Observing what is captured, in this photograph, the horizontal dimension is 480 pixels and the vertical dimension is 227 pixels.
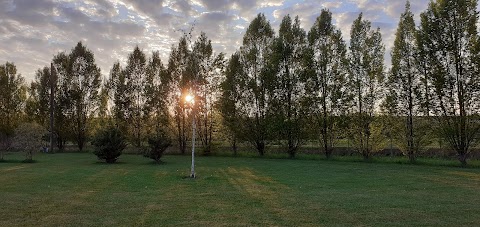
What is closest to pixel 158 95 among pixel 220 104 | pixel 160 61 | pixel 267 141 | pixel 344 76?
pixel 160 61

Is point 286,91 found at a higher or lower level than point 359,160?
higher

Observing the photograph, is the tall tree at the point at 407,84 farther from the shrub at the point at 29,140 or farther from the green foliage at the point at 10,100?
the green foliage at the point at 10,100

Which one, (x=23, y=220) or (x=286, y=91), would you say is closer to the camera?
(x=23, y=220)

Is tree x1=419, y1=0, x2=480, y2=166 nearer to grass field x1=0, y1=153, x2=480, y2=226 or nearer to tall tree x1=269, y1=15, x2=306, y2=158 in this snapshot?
grass field x1=0, y1=153, x2=480, y2=226

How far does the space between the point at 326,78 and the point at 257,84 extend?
18.4 ft

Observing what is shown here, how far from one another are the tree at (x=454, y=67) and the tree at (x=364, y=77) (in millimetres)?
3469

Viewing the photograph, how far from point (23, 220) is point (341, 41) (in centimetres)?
2269

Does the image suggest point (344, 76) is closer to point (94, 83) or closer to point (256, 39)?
point (256, 39)

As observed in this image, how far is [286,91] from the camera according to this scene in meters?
27.1

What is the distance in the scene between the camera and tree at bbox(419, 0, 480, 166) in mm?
18984

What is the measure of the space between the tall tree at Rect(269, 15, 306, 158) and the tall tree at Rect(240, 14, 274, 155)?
3.22ft

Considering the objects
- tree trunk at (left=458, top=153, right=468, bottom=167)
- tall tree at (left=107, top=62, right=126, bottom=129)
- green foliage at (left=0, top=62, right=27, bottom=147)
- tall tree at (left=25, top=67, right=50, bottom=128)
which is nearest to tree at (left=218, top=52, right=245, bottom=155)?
tall tree at (left=107, top=62, right=126, bottom=129)

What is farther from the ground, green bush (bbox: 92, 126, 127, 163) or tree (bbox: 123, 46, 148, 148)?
tree (bbox: 123, 46, 148, 148)

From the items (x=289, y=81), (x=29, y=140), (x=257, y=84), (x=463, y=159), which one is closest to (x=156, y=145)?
(x=29, y=140)
